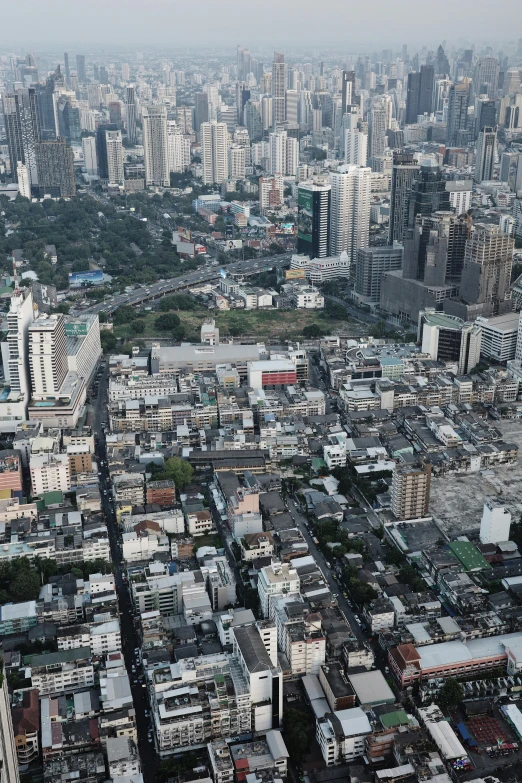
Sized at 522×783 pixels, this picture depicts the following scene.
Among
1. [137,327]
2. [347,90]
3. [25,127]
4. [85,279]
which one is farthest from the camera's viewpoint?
[347,90]

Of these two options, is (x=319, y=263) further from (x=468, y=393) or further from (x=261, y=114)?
(x=261, y=114)

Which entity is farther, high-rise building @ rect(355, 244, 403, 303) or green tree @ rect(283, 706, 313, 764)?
high-rise building @ rect(355, 244, 403, 303)

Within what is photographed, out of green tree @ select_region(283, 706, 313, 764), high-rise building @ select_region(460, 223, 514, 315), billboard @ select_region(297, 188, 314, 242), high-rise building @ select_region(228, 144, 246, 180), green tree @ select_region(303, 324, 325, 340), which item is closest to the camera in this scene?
green tree @ select_region(283, 706, 313, 764)

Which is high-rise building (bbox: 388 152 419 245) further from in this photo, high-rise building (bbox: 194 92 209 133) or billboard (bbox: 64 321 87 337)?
high-rise building (bbox: 194 92 209 133)

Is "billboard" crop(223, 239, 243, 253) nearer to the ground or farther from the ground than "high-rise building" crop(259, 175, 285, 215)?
nearer to the ground

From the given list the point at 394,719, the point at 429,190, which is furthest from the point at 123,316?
the point at 394,719

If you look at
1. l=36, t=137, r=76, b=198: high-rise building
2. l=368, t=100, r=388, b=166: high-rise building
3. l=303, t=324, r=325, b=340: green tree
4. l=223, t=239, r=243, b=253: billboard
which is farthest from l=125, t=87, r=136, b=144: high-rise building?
l=303, t=324, r=325, b=340: green tree

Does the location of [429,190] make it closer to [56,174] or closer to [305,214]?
[305,214]
